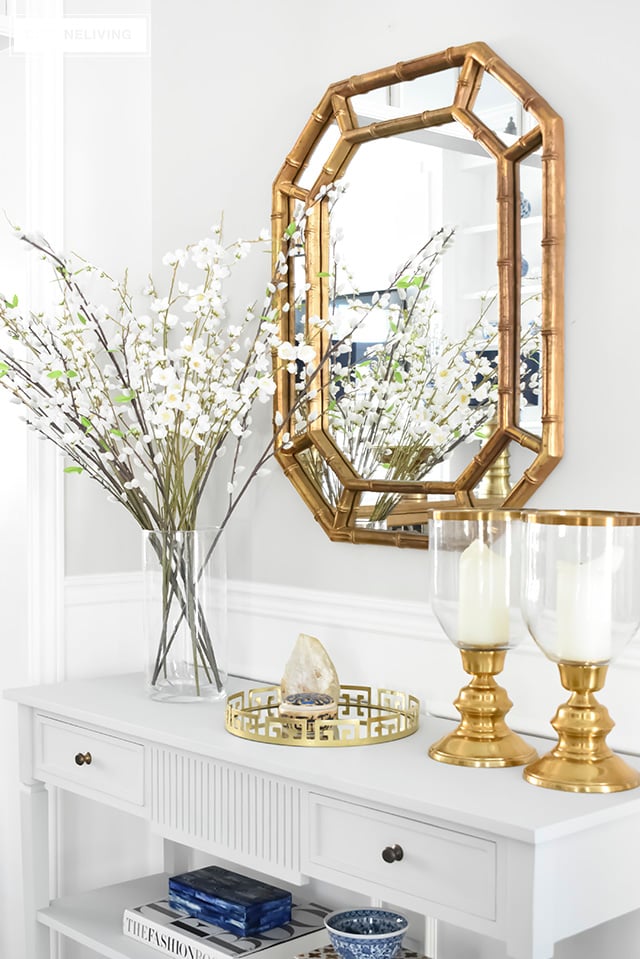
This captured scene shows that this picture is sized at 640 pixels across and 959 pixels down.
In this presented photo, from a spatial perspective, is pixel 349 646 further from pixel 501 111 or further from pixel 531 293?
pixel 501 111

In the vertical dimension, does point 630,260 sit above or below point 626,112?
below

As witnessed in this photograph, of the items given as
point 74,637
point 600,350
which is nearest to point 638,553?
point 600,350

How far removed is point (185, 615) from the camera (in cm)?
221

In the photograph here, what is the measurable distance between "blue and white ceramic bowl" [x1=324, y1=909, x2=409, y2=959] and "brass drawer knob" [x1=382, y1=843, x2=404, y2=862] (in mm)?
339

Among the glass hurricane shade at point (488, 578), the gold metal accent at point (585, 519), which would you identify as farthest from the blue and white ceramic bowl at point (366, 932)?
the gold metal accent at point (585, 519)

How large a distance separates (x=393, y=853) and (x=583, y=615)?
415mm

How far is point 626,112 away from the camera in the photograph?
170 centimetres

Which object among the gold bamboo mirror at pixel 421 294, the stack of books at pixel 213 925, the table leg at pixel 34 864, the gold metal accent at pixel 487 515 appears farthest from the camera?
the table leg at pixel 34 864

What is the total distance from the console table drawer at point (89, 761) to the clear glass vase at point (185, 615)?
161 mm

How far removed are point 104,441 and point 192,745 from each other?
677mm

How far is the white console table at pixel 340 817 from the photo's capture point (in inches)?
55.3

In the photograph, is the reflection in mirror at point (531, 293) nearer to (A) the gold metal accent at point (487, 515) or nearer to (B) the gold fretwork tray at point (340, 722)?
(A) the gold metal accent at point (487, 515)

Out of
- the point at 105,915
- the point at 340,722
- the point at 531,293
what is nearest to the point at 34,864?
the point at 105,915

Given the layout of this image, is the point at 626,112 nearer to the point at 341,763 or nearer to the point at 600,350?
the point at 600,350
